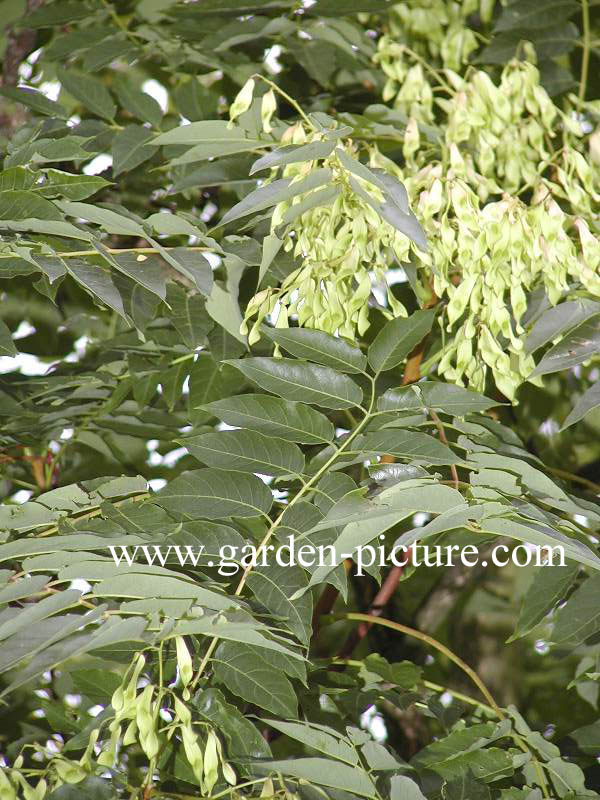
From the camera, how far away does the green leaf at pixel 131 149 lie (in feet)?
4.30

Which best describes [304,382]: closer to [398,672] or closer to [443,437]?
[443,437]

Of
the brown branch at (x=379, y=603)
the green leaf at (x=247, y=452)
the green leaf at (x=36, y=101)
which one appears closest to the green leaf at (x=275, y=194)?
the green leaf at (x=247, y=452)

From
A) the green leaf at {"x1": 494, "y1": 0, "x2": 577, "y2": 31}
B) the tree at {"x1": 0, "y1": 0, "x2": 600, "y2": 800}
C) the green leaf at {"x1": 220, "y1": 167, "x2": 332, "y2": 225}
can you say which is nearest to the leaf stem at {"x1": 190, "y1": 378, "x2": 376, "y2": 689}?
the tree at {"x1": 0, "y1": 0, "x2": 600, "y2": 800}

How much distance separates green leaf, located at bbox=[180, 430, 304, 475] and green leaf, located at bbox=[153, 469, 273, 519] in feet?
0.04

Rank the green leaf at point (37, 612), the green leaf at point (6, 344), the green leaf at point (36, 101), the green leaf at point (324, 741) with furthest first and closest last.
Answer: the green leaf at point (36, 101) < the green leaf at point (6, 344) < the green leaf at point (324, 741) < the green leaf at point (37, 612)

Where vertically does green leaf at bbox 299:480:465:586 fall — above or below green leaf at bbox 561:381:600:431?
above

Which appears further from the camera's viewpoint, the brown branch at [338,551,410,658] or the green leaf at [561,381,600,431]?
the brown branch at [338,551,410,658]

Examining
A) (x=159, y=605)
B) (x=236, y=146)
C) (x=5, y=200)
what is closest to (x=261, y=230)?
(x=236, y=146)

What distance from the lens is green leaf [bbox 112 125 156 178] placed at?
1.31 meters

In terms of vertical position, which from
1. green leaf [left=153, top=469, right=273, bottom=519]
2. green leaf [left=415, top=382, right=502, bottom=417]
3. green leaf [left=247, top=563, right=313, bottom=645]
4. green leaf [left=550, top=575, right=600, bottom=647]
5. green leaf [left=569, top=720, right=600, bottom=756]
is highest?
green leaf [left=415, top=382, right=502, bottom=417]

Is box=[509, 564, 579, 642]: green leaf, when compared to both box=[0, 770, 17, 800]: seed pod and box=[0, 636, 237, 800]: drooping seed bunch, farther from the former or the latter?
box=[0, 770, 17, 800]: seed pod

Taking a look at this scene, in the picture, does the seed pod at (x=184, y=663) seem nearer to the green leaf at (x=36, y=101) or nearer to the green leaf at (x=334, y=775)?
the green leaf at (x=334, y=775)

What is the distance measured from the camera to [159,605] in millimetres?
810

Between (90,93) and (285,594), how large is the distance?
880mm
